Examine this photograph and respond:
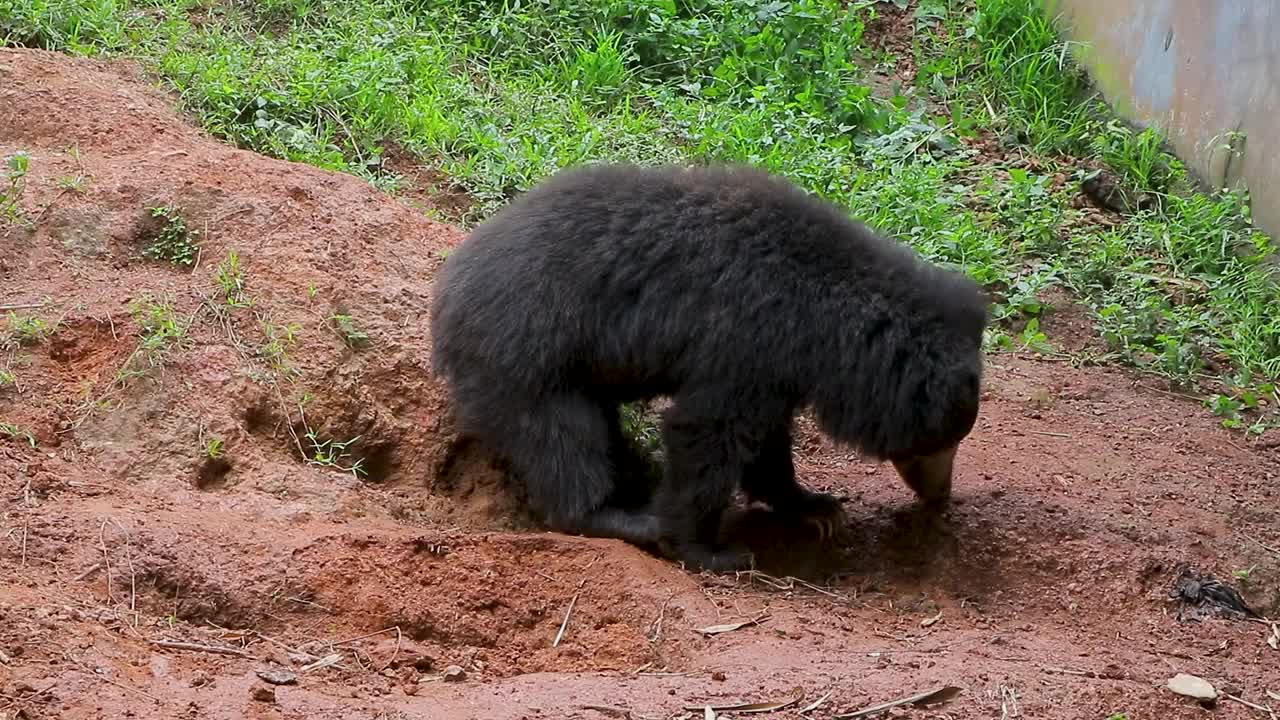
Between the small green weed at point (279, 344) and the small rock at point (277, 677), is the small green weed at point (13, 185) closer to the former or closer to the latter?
the small green weed at point (279, 344)

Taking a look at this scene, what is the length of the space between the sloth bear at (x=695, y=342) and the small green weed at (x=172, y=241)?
1243 mm

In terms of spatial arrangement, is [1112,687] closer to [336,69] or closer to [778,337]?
[778,337]

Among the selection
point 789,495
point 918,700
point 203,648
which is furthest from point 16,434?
point 918,700

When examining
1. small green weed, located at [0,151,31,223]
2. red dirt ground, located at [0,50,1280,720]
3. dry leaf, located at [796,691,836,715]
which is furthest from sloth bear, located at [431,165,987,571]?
small green weed, located at [0,151,31,223]

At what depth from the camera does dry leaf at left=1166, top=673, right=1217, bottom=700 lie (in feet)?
14.2

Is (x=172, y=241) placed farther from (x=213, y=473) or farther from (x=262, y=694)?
(x=262, y=694)

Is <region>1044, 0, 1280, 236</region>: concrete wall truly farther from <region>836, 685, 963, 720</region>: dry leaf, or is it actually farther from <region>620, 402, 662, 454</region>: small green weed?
<region>836, 685, 963, 720</region>: dry leaf

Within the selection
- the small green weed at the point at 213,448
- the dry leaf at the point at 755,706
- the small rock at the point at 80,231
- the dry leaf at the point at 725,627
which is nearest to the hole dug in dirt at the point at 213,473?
the small green weed at the point at 213,448

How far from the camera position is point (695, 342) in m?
5.25

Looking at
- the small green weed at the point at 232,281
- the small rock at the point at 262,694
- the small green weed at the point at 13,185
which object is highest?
the small green weed at the point at 13,185

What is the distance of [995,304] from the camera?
739 cm

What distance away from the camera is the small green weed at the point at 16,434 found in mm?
5098

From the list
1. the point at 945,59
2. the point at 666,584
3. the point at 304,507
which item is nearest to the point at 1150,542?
the point at 666,584

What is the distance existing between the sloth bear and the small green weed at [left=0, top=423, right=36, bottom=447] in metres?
1.46
